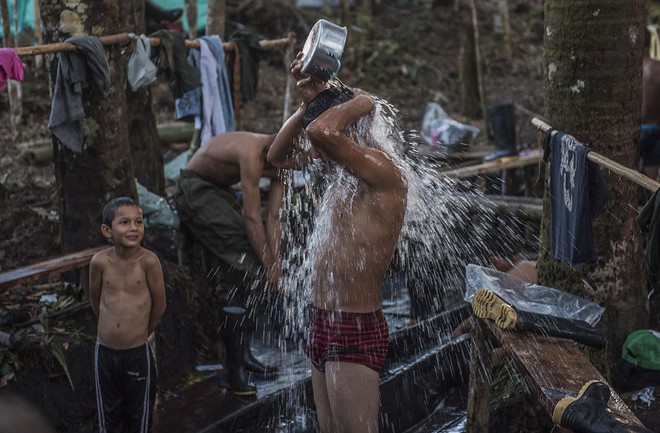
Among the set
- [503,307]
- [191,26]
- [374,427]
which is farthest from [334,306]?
[191,26]

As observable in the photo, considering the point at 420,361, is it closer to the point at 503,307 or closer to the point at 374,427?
the point at 503,307

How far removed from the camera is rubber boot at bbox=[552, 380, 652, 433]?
10.4ft

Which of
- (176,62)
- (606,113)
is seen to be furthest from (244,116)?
(606,113)

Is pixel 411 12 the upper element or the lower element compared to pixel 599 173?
upper

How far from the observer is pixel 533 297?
4.67 m

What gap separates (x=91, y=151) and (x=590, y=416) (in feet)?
13.4

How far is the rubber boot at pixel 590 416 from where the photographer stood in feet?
10.4

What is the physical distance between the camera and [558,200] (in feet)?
16.1

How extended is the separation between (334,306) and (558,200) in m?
1.81

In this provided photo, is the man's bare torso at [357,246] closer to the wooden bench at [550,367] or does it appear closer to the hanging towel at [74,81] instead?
the wooden bench at [550,367]

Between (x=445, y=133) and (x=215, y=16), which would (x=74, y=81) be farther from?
(x=445, y=133)

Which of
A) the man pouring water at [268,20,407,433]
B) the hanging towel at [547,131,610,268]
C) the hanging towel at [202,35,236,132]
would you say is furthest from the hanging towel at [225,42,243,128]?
the man pouring water at [268,20,407,433]

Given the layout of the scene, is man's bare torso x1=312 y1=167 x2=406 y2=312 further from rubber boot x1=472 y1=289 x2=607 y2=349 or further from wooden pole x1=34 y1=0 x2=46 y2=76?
wooden pole x1=34 y1=0 x2=46 y2=76

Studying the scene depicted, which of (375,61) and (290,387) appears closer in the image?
(290,387)
